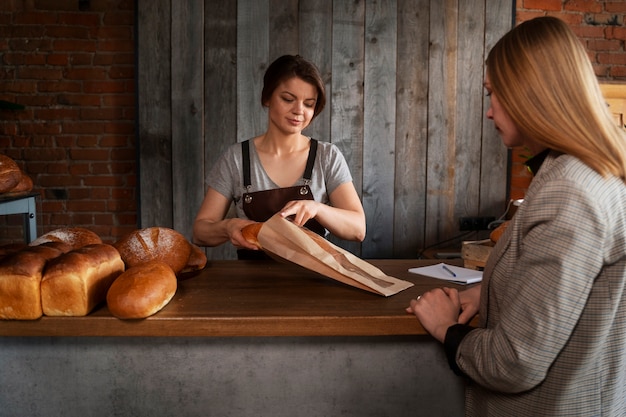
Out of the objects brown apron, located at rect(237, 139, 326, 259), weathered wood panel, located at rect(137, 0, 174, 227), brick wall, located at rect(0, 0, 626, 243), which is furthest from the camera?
brick wall, located at rect(0, 0, 626, 243)

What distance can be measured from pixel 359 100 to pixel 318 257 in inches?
84.0

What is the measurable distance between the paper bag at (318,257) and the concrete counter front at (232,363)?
121mm

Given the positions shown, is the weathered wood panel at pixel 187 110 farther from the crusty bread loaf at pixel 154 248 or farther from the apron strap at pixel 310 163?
the crusty bread loaf at pixel 154 248

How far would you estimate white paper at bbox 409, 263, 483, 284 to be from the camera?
1.58 m

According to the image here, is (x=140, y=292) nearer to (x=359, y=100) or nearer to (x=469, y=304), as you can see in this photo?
(x=469, y=304)

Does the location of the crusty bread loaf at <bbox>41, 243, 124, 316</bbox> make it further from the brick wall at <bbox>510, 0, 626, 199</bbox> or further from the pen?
the brick wall at <bbox>510, 0, 626, 199</bbox>

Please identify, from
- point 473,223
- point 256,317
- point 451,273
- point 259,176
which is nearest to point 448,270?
point 451,273

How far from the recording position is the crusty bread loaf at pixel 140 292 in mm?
1138

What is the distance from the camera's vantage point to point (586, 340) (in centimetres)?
93

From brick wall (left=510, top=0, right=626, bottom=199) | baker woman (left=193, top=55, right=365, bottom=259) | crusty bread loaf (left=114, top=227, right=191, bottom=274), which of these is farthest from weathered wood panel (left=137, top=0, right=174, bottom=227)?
brick wall (left=510, top=0, right=626, bottom=199)

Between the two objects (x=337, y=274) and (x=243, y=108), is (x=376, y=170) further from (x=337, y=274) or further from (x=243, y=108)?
(x=337, y=274)

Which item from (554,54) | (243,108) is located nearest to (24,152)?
(243,108)

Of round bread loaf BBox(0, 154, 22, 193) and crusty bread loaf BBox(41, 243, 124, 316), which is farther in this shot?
round bread loaf BBox(0, 154, 22, 193)

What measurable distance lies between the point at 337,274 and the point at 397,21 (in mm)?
2396
